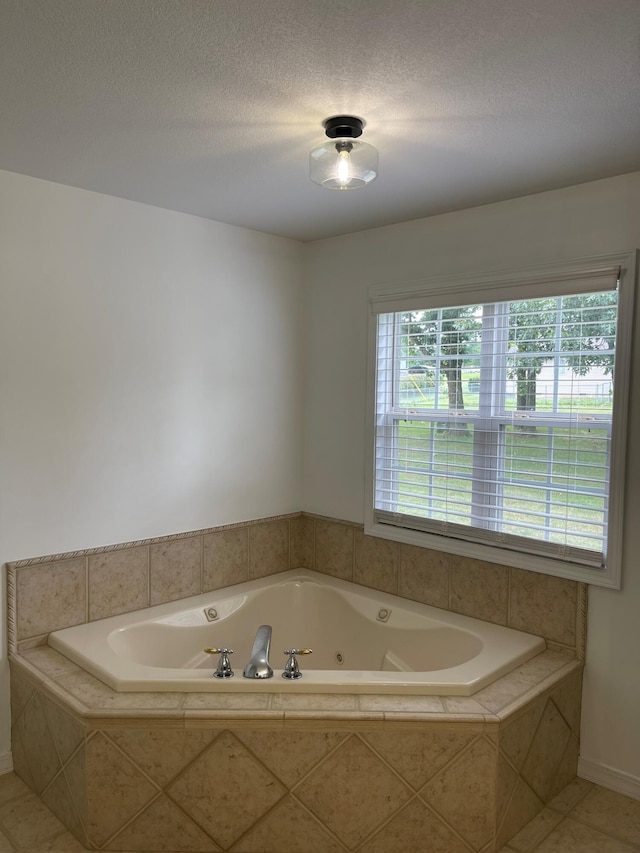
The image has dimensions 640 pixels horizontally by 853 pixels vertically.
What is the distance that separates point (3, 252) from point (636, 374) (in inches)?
100

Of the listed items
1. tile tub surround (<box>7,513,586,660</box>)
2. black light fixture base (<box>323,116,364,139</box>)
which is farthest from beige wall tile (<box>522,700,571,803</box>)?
black light fixture base (<box>323,116,364,139</box>)

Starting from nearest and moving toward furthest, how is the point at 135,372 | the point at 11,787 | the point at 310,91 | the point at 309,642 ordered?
the point at 310,91, the point at 11,787, the point at 135,372, the point at 309,642

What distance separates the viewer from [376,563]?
3459 mm

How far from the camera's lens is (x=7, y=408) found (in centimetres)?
264

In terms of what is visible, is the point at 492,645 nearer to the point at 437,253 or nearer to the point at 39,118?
the point at 437,253

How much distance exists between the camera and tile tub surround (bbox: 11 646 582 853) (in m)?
2.18

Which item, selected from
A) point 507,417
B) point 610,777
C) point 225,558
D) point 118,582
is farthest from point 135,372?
point 610,777

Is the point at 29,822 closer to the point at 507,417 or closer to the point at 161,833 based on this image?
the point at 161,833

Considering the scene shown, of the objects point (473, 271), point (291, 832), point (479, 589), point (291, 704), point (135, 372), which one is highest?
point (473, 271)

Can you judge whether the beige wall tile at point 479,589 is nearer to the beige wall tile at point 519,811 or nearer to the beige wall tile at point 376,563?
the beige wall tile at point 376,563

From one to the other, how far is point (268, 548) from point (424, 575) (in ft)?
3.01

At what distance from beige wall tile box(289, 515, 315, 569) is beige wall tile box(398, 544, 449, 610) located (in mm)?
641

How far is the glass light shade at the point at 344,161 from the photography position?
2084mm

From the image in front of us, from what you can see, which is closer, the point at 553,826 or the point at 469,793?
the point at 469,793
